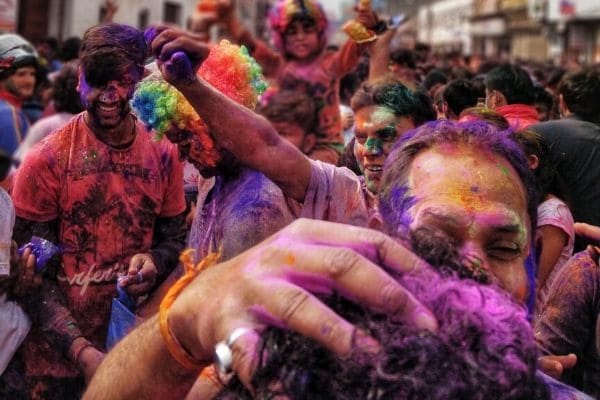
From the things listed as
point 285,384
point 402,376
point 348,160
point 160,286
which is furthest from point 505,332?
point 348,160

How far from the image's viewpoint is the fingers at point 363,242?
1035mm

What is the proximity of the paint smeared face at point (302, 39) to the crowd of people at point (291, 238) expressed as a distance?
1.63 feet

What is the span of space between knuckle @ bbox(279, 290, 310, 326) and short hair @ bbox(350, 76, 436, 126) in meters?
2.54

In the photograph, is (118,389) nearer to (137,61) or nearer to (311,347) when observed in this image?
(311,347)

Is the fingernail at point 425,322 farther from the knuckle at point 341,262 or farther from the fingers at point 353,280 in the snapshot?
the knuckle at point 341,262

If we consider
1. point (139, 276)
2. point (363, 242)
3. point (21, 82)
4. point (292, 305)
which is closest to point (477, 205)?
point (363, 242)

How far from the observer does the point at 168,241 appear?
3.41 meters

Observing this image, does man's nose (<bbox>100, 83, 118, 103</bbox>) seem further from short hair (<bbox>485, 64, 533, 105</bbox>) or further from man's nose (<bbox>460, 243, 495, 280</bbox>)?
short hair (<bbox>485, 64, 533, 105</bbox>)

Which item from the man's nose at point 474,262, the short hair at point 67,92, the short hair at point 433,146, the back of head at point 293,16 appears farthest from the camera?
the back of head at point 293,16

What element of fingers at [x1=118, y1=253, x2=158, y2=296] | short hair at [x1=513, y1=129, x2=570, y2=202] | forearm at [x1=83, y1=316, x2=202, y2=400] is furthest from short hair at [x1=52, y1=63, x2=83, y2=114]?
forearm at [x1=83, y1=316, x2=202, y2=400]

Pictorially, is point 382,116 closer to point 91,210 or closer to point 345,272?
point 91,210

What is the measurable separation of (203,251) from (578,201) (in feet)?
8.80

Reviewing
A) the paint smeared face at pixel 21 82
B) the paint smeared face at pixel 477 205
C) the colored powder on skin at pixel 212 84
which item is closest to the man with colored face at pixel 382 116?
the colored powder on skin at pixel 212 84

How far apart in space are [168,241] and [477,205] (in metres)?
2.11
